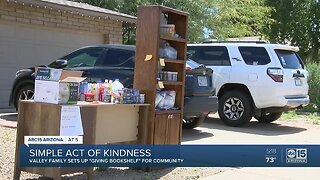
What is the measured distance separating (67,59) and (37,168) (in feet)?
15.5

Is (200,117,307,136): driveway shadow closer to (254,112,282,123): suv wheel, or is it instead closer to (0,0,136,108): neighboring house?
(254,112,282,123): suv wheel

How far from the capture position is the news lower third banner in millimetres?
5000

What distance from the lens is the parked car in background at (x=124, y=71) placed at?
846 cm

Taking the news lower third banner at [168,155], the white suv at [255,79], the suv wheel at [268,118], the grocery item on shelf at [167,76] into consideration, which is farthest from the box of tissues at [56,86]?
the suv wheel at [268,118]

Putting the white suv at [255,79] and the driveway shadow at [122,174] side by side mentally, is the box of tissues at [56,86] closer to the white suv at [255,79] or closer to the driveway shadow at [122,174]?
the driveway shadow at [122,174]

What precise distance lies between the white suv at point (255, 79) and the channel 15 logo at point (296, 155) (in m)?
3.98

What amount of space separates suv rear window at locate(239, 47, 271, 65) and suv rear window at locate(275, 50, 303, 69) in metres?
0.31

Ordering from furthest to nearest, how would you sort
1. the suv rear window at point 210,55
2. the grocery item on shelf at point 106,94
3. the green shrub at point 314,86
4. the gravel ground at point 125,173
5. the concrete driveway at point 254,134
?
1. the green shrub at point 314,86
2. the suv rear window at point 210,55
3. the concrete driveway at point 254,134
4. the gravel ground at point 125,173
5. the grocery item on shelf at point 106,94

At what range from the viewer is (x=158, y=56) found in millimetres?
5945

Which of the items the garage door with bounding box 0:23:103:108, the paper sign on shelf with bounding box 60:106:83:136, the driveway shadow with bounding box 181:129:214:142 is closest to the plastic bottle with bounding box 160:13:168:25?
the paper sign on shelf with bounding box 60:106:83:136

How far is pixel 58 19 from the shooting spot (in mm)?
12703

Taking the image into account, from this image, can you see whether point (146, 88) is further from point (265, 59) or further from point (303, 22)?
point (303, 22)

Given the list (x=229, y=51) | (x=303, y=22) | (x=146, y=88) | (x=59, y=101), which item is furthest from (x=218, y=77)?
(x=303, y=22)

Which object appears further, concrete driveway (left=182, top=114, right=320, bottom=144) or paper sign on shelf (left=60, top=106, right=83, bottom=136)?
concrete driveway (left=182, top=114, right=320, bottom=144)
